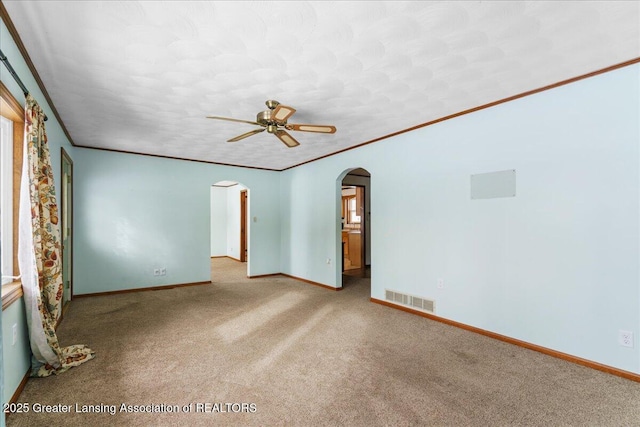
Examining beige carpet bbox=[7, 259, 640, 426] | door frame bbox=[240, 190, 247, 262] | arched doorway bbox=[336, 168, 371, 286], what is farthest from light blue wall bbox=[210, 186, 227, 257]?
beige carpet bbox=[7, 259, 640, 426]

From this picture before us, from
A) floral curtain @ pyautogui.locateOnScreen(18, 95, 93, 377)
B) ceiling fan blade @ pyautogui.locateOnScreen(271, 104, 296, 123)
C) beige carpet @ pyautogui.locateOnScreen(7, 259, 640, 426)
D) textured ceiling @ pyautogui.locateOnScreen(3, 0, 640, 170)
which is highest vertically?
textured ceiling @ pyautogui.locateOnScreen(3, 0, 640, 170)

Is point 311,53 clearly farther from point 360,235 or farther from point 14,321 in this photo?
point 360,235

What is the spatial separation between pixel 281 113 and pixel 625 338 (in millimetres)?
3366

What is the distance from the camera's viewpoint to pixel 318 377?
2441 millimetres

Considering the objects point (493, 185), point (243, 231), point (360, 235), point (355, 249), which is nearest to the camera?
point (493, 185)

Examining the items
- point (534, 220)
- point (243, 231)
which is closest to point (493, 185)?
point (534, 220)

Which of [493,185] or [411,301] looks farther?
[411,301]

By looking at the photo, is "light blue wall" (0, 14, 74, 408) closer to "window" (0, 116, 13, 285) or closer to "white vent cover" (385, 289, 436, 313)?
"window" (0, 116, 13, 285)

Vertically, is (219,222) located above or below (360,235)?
above

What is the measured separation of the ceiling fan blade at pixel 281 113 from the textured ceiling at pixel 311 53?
0.25 metres

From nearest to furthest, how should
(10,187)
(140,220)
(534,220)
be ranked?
(10,187) → (534,220) → (140,220)

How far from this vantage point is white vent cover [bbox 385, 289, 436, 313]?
3850mm

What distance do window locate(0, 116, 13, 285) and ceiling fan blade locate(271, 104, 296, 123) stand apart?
2033 millimetres

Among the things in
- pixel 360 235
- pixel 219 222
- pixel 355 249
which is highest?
pixel 219 222
